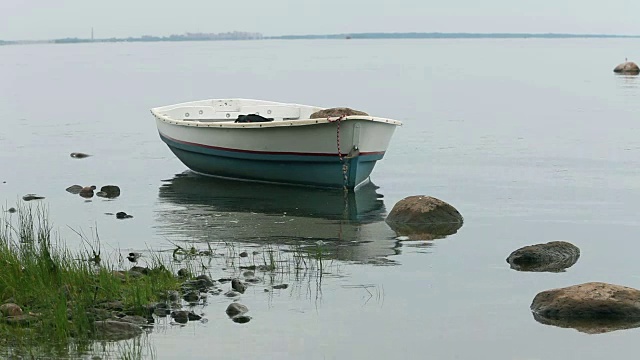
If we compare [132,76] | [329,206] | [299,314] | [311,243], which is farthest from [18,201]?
[132,76]

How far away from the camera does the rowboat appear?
20.4m

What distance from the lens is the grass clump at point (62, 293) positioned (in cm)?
1075

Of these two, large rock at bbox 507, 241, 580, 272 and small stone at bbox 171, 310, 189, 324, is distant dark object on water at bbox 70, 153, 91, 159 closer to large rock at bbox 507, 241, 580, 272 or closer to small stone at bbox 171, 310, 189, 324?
large rock at bbox 507, 241, 580, 272

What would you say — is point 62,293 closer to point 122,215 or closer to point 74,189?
point 122,215

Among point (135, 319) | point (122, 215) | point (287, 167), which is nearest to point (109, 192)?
point (122, 215)

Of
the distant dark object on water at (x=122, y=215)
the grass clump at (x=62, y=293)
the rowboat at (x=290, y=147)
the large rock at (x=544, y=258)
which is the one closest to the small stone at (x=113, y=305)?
the grass clump at (x=62, y=293)

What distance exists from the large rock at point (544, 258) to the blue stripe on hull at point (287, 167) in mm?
6131

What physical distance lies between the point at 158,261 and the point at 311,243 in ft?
9.92

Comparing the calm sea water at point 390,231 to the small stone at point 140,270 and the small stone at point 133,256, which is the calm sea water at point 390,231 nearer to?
the small stone at point 133,256

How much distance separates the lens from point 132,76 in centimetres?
8088

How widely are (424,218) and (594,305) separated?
19.3 feet

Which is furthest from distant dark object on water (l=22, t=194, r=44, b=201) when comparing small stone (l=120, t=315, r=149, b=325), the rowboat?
small stone (l=120, t=315, r=149, b=325)

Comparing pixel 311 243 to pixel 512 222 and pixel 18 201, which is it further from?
pixel 18 201

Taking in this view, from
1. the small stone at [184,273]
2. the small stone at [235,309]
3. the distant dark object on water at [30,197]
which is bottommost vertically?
the distant dark object on water at [30,197]
